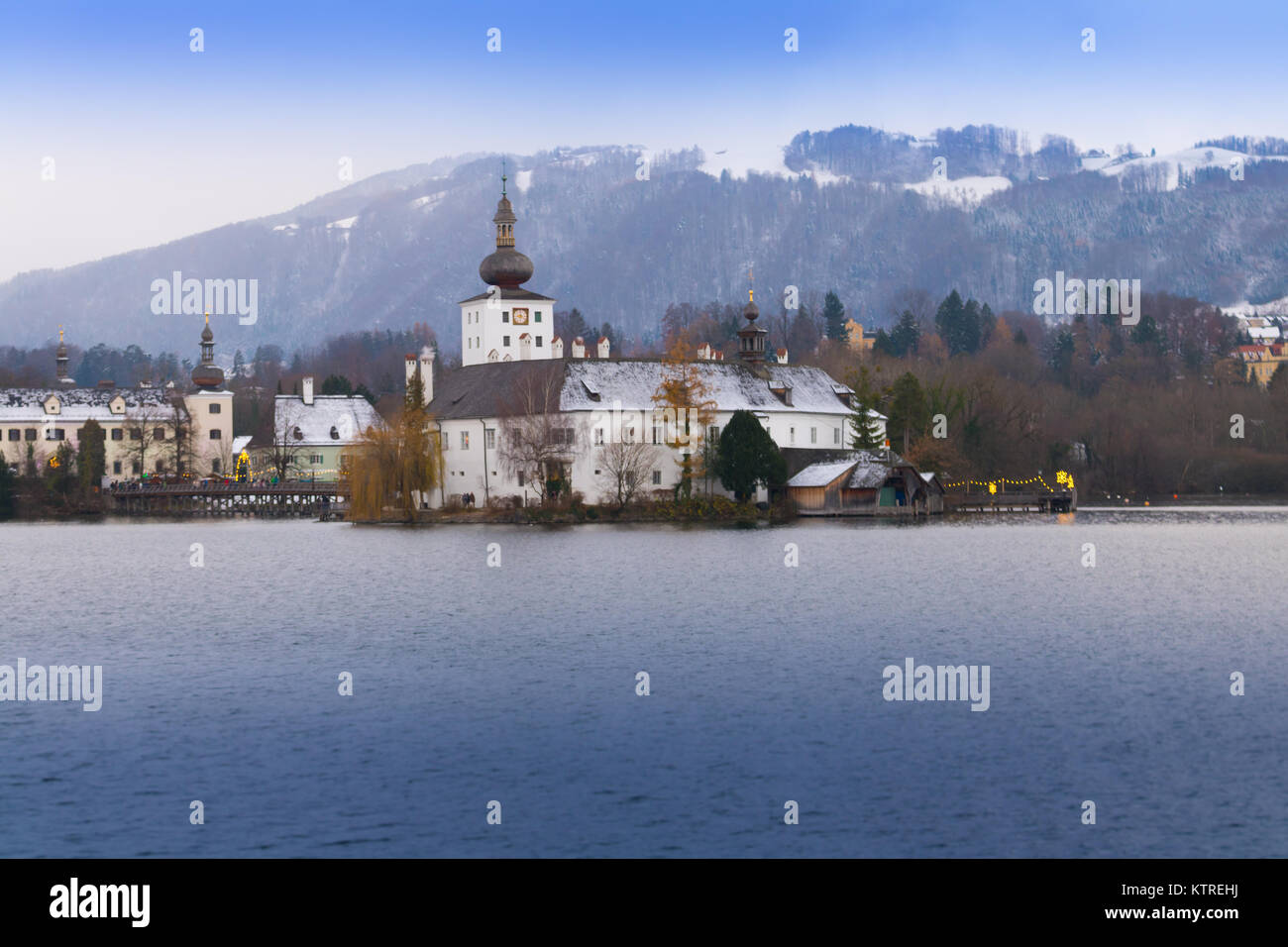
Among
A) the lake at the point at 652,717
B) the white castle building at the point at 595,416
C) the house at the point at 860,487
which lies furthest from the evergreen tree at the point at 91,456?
the lake at the point at 652,717

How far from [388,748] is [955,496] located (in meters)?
76.6

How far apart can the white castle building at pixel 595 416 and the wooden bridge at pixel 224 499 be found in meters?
10.3

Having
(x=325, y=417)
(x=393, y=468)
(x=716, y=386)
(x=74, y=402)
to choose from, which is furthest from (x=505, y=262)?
(x=74, y=402)

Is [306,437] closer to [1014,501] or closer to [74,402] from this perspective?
[74,402]

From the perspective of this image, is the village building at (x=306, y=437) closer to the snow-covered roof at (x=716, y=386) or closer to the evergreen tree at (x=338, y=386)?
the evergreen tree at (x=338, y=386)

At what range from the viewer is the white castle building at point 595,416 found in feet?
269

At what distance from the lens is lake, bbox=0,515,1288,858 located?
679 inches

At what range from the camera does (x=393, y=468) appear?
261 feet

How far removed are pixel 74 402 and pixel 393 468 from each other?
1919 inches

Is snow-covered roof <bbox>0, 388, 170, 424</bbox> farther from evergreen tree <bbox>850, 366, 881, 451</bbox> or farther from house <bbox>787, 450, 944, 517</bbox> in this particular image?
house <bbox>787, 450, 944, 517</bbox>

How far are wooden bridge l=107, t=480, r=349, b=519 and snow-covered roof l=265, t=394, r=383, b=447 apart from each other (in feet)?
25.4
